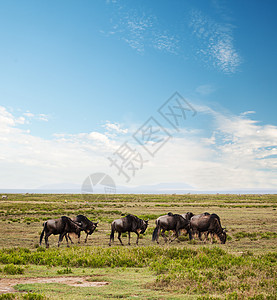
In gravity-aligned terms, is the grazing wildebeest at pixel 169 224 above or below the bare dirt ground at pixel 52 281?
above

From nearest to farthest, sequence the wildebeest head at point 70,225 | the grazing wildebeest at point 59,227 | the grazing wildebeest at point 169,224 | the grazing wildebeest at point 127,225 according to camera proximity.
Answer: the grazing wildebeest at point 59,227 < the wildebeest head at point 70,225 < the grazing wildebeest at point 127,225 < the grazing wildebeest at point 169,224

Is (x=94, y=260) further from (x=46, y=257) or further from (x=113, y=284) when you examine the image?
(x=113, y=284)

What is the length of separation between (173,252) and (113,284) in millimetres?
4985

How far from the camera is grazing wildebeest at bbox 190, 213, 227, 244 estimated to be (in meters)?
20.1

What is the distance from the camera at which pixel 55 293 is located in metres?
8.90

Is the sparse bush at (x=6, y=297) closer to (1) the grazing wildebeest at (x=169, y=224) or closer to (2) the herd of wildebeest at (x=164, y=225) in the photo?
(2) the herd of wildebeest at (x=164, y=225)

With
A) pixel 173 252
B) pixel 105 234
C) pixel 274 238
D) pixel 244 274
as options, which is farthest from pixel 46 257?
pixel 274 238

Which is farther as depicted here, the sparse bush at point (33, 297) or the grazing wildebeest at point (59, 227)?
the grazing wildebeest at point (59, 227)

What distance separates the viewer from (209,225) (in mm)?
20234

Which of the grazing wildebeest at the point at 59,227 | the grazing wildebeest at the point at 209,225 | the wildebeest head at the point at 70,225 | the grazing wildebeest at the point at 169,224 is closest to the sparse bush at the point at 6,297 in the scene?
the grazing wildebeest at the point at 59,227

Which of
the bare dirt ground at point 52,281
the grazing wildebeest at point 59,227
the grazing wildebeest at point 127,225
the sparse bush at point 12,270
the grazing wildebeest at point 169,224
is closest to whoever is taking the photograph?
the bare dirt ground at point 52,281

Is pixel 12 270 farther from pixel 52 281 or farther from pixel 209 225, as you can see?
pixel 209 225

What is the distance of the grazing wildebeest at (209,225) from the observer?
2014 centimetres

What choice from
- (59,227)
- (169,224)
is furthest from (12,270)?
(169,224)
